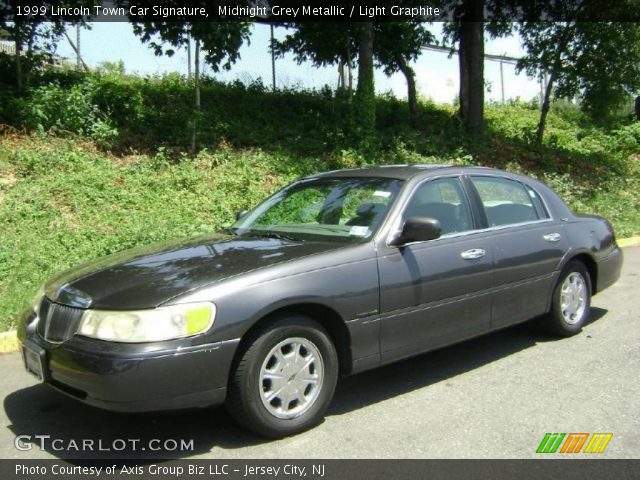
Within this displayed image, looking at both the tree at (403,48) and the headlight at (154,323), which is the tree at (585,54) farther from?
the headlight at (154,323)

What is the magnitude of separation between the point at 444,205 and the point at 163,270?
2.16 meters

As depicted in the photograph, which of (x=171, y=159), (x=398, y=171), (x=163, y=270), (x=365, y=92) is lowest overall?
(x=163, y=270)

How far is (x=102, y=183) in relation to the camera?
967 cm

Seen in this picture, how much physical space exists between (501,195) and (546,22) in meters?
12.8

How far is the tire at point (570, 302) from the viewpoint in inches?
221

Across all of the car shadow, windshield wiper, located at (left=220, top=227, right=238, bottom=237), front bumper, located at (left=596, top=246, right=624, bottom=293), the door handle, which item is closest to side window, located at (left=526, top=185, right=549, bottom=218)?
front bumper, located at (left=596, top=246, right=624, bottom=293)

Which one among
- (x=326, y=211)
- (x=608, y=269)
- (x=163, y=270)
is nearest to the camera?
(x=163, y=270)

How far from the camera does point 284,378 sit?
3.75 m

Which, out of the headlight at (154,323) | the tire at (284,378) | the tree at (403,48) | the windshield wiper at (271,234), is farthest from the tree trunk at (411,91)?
the headlight at (154,323)

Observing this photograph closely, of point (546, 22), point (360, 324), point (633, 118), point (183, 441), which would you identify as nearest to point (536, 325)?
point (360, 324)

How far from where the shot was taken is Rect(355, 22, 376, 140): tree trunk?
13.5 meters

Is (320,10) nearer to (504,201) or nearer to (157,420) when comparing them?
(504,201)

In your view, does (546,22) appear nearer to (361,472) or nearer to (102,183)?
(102,183)

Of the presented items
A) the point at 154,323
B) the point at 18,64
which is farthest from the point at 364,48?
the point at 154,323
